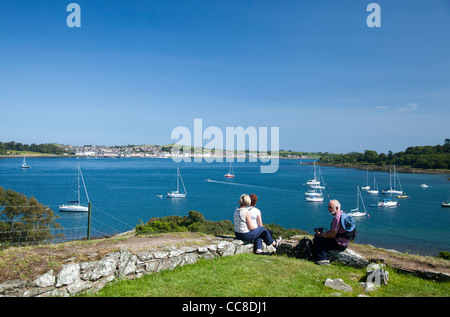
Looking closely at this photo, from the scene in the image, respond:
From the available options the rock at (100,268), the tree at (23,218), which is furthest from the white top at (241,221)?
the tree at (23,218)

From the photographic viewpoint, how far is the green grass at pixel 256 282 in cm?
537

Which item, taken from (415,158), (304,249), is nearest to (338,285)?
(304,249)

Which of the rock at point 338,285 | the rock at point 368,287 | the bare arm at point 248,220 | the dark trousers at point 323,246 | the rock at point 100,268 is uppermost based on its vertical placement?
the bare arm at point 248,220

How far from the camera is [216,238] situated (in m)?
8.62

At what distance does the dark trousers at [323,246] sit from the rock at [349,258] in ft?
0.35

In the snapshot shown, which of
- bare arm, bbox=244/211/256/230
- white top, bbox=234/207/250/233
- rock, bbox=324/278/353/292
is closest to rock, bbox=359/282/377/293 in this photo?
rock, bbox=324/278/353/292

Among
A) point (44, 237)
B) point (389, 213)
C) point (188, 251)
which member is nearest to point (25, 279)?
point (188, 251)

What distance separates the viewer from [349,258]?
7.27 m

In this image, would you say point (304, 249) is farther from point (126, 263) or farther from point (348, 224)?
point (126, 263)

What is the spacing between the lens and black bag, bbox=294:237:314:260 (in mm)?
7789

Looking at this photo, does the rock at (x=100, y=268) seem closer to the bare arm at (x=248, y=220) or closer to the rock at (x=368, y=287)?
the bare arm at (x=248, y=220)
